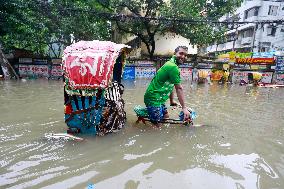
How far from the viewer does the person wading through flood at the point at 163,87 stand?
18.2ft

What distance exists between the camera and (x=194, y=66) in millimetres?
23203

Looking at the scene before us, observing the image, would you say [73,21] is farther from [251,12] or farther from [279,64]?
[251,12]

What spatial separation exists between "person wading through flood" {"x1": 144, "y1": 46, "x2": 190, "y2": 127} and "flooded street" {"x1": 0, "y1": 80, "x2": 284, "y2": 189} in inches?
14.8

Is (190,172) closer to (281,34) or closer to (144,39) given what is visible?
(144,39)

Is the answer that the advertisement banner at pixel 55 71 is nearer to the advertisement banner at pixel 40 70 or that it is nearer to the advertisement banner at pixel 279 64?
the advertisement banner at pixel 40 70

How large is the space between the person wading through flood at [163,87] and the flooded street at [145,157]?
14.8 inches

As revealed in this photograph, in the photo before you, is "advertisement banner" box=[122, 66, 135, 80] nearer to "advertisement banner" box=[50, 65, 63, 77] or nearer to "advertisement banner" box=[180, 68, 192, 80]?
"advertisement banner" box=[180, 68, 192, 80]

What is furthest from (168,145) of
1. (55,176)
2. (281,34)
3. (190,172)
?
(281,34)

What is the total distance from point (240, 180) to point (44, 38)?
17890 millimetres

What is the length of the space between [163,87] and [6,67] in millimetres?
15357

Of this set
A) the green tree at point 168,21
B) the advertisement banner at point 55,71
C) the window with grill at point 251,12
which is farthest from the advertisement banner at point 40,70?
the window with grill at point 251,12

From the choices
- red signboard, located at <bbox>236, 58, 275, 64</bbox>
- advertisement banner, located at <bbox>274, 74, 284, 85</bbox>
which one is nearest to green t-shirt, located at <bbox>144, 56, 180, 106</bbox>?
red signboard, located at <bbox>236, 58, 275, 64</bbox>

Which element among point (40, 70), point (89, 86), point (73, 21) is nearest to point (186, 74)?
point (73, 21)

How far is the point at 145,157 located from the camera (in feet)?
14.6
